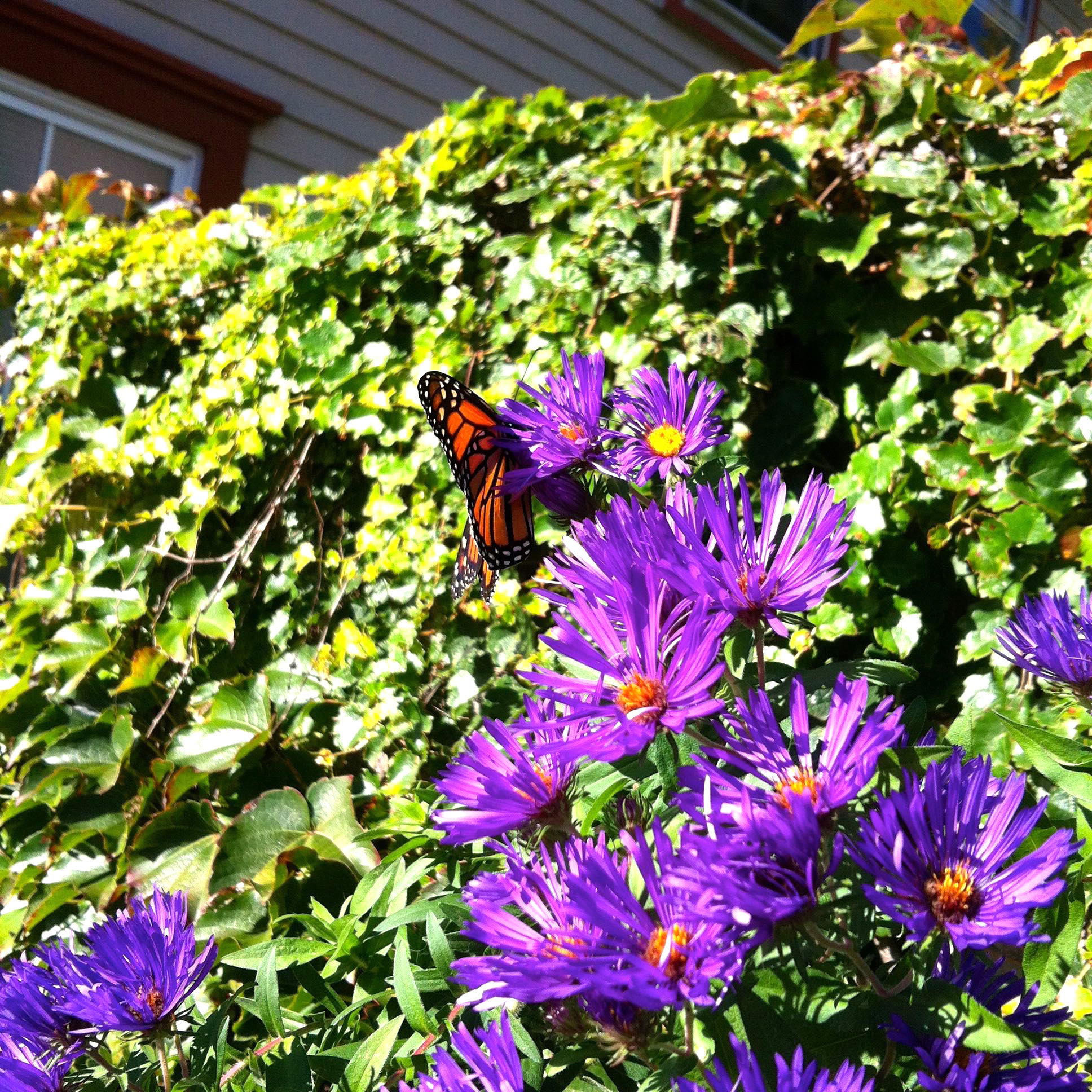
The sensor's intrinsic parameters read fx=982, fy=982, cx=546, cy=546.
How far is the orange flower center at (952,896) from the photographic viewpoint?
20.7 inches

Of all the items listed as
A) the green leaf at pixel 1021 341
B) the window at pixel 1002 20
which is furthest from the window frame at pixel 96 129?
the window at pixel 1002 20

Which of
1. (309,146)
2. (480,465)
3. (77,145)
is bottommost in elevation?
(480,465)

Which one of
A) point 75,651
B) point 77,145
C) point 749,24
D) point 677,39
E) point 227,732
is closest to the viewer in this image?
point 227,732

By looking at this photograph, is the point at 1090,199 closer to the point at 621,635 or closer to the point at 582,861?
the point at 621,635

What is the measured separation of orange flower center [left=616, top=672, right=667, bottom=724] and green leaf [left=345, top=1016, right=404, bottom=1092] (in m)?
0.46

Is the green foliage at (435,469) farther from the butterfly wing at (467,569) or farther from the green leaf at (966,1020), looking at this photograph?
the green leaf at (966,1020)

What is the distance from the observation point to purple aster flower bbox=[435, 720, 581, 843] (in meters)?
0.62

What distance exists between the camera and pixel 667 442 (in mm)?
835

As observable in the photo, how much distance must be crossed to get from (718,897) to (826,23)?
1.95m

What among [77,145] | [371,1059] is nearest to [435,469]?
[371,1059]

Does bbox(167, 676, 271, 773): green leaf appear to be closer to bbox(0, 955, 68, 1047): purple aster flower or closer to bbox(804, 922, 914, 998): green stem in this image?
bbox(0, 955, 68, 1047): purple aster flower

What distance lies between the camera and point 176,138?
174 inches

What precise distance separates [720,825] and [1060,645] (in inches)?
16.7

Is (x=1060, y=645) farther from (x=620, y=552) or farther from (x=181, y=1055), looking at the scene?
(x=181, y=1055)
